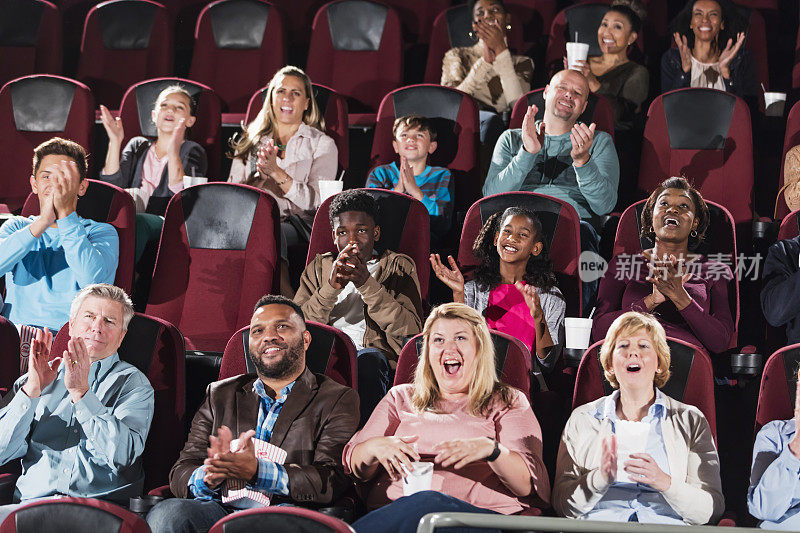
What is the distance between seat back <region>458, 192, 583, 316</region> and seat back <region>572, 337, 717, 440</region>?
470 millimetres

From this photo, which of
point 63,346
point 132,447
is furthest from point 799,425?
point 63,346

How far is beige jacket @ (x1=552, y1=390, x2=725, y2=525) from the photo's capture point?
79.4 inches

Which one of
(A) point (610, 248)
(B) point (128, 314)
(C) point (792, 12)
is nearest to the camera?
(B) point (128, 314)

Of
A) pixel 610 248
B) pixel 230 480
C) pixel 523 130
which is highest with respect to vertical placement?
pixel 523 130

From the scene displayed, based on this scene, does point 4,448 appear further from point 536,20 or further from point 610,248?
point 536,20

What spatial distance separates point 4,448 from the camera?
2176 millimetres

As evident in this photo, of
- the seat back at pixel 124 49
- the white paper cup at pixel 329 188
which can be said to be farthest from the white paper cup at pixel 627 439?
the seat back at pixel 124 49

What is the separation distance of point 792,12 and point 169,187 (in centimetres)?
262

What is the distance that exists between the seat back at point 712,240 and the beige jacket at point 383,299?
0.57m

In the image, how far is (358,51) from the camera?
407cm

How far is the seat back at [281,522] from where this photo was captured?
1.70 m

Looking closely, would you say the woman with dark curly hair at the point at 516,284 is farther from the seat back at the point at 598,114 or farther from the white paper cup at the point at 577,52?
the white paper cup at the point at 577,52

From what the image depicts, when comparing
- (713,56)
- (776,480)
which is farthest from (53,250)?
(713,56)

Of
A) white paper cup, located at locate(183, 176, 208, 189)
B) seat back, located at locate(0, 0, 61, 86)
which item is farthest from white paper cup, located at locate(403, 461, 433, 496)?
seat back, located at locate(0, 0, 61, 86)
